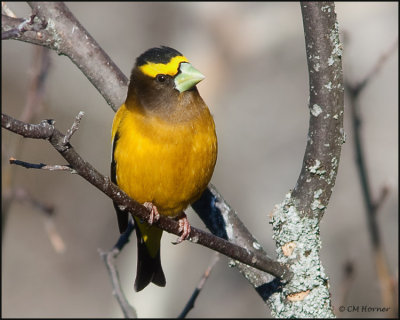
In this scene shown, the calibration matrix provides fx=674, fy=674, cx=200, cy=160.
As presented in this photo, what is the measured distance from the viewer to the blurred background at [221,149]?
8883 millimetres

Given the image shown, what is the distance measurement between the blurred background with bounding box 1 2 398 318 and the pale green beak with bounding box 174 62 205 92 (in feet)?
15.4

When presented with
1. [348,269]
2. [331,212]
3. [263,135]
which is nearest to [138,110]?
[348,269]

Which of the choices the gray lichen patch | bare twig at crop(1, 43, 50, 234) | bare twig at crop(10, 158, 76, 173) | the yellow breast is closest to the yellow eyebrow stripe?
the yellow breast

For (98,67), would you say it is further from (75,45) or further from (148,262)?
(148,262)

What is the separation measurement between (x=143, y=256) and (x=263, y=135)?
283 inches

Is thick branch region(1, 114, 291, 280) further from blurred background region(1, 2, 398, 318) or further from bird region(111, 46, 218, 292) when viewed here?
blurred background region(1, 2, 398, 318)

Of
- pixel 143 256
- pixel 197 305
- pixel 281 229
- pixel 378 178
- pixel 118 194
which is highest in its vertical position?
pixel 118 194

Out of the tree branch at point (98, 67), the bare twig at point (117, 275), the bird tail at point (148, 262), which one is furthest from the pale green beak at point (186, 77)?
the bird tail at point (148, 262)

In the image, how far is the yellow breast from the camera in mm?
3271

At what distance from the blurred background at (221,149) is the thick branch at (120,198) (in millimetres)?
4941

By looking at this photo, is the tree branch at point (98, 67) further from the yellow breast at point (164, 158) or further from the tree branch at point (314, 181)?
the tree branch at point (314, 181)

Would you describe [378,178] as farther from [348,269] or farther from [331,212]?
[348,269]

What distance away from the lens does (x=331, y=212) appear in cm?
945

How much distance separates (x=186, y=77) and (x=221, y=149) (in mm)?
7867
